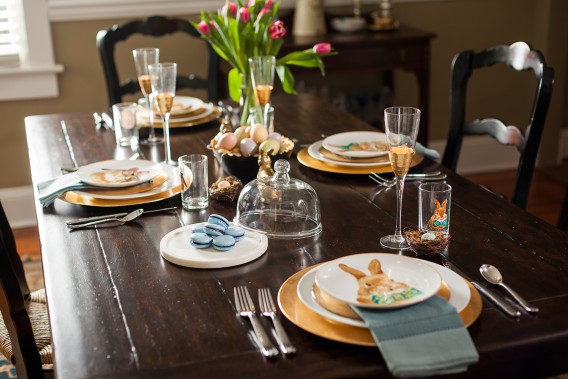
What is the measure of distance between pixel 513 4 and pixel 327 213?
2888 millimetres

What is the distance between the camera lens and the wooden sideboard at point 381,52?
3561 mm

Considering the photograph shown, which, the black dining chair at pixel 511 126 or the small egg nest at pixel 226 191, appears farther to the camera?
the black dining chair at pixel 511 126

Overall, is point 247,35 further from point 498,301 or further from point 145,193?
point 498,301

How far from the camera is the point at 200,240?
1.44 metres

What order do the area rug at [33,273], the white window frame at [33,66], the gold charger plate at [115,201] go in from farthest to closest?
1. the white window frame at [33,66]
2. the area rug at [33,273]
3. the gold charger plate at [115,201]

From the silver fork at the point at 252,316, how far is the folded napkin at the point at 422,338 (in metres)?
0.14

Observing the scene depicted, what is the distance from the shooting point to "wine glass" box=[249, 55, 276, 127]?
192 cm

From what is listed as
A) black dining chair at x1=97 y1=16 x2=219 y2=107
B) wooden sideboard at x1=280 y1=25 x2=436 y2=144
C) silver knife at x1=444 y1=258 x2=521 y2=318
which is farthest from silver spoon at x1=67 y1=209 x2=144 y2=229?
wooden sideboard at x1=280 y1=25 x2=436 y2=144

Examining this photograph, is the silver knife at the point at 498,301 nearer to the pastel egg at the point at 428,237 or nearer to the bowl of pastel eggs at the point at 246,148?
the pastel egg at the point at 428,237

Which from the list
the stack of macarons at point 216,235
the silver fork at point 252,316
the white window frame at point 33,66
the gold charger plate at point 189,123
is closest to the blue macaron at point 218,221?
the stack of macarons at point 216,235

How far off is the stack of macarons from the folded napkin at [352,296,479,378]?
0.35m

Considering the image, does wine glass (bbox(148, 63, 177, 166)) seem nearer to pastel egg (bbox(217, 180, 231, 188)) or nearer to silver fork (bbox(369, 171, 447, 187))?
pastel egg (bbox(217, 180, 231, 188))

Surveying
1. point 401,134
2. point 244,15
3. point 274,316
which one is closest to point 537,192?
point 244,15

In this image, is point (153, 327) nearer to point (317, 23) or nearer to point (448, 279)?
point (448, 279)
